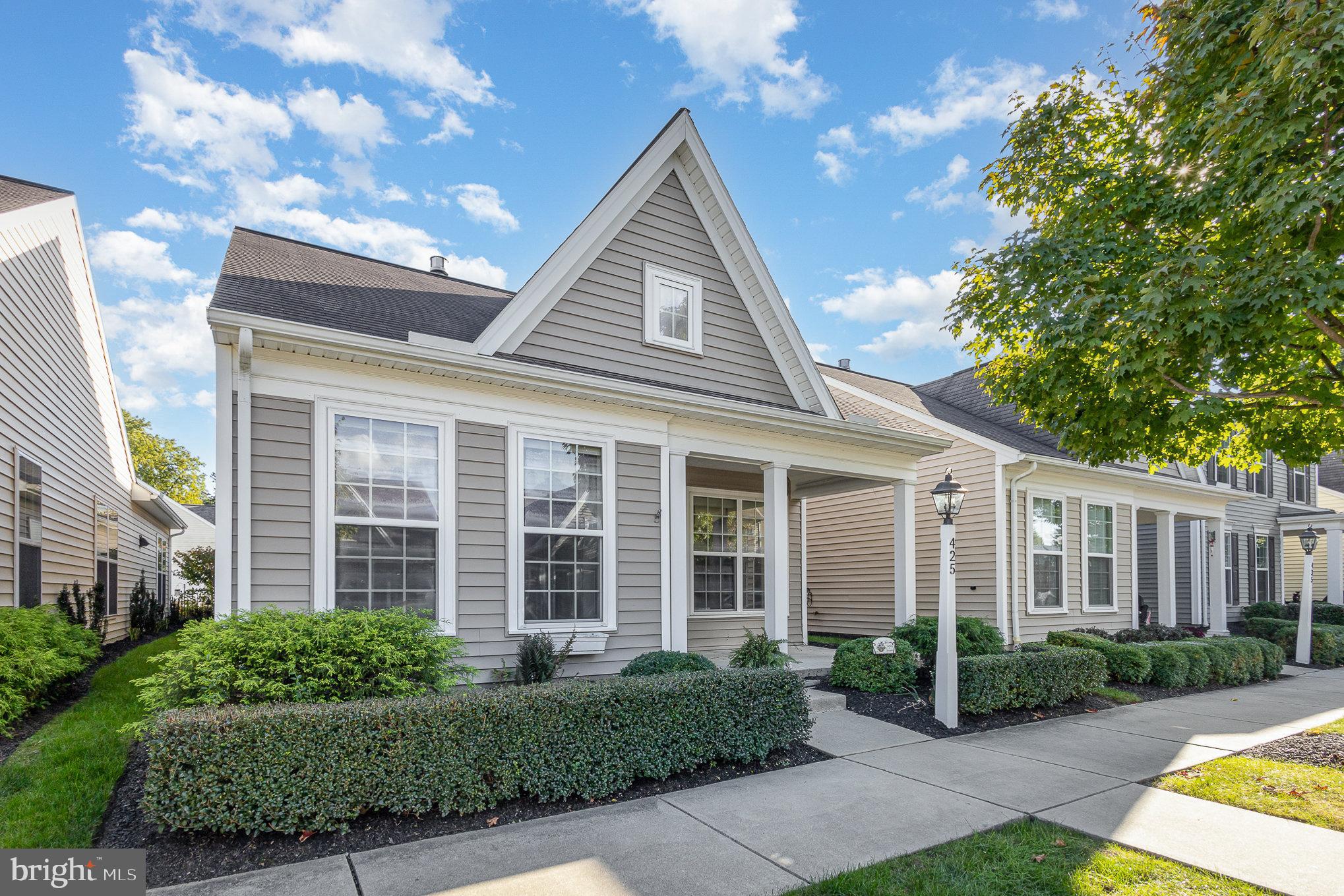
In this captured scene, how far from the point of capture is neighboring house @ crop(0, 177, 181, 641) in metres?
8.29

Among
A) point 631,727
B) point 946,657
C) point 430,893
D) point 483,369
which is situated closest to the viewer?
point 430,893

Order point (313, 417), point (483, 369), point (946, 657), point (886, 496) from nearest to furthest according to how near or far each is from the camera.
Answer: point (313, 417)
point (483, 369)
point (946, 657)
point (886, 496)

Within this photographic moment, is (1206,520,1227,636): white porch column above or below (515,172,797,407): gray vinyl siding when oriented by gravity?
below

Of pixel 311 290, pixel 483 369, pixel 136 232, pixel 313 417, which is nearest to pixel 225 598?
pixel 313 417

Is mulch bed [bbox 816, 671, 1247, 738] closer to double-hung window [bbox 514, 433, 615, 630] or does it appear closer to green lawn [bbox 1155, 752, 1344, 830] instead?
green lawn [bbox 1155, 752, 1344, 830]

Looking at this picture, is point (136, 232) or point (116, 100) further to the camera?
point (136, 232)

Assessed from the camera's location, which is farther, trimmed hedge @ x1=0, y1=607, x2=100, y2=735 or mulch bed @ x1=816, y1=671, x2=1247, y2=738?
mulch bed @ x1=816, y1=671, x2=1247, y2=738

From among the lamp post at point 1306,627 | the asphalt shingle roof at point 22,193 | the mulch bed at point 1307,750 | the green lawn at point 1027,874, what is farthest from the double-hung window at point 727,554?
the lamp post at point 1306,627

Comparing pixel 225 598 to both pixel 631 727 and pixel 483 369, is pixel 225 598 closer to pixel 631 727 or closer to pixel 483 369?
pixel 483 369

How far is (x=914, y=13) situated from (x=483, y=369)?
27.7ft

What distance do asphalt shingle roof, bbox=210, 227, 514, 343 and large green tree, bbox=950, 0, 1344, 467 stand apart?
19.2 ft

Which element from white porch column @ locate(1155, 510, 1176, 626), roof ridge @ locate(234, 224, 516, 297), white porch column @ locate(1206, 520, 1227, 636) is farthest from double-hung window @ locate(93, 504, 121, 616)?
white porch column @ locate(1206, 520, 1227, 636)

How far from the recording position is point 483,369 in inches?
269

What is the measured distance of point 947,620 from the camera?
24.3ft
